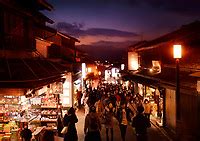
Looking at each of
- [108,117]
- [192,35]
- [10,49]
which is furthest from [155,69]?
[10,49]

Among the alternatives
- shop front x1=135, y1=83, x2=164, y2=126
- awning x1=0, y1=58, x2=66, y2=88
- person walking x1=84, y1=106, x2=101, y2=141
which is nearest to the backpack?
person walking x1=84, y1=106, x2=101, y2=141

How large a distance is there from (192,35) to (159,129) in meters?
7.52

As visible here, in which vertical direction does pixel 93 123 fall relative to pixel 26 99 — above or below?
below

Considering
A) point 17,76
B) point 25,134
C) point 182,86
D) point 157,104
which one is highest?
point 17,76

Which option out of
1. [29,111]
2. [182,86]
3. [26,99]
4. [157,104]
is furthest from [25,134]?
[157,104]

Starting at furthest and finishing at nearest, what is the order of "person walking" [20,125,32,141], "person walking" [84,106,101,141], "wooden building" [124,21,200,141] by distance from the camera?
"person walking" [84,106,101,141] < "wooden building" [124,21,200,141] < "person walking" [20,125,32,141]

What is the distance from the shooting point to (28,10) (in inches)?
705

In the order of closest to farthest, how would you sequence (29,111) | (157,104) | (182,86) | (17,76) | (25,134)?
(17,76), (25,134), (182,86), (29,111), (157,104)

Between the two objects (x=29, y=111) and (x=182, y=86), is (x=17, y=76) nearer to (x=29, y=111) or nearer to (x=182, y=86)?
(x=29, y=111)

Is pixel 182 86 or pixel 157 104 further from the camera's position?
pixel 157 104

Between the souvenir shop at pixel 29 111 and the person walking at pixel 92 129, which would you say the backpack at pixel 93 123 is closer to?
the person walking at pixel 92 129

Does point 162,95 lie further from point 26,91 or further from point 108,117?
point 26,91

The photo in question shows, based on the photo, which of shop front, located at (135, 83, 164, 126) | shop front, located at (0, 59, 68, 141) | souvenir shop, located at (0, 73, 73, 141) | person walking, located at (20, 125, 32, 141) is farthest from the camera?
shop front, located at (135, 83, 164, 126)

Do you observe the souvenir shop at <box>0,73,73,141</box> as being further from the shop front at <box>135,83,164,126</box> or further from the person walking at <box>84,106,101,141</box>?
the shop front at <box>135,83,164,126</box>
